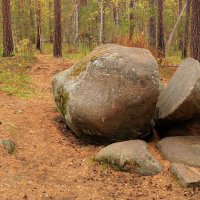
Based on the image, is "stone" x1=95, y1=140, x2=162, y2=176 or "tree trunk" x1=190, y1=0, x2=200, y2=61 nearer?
"stone" x1=95, y1=140, x2=162, y2=176

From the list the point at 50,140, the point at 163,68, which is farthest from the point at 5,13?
the point at 50,140

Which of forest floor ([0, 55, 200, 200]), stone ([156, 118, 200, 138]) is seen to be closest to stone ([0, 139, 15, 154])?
forest floor ([0, 55, 200, 200])

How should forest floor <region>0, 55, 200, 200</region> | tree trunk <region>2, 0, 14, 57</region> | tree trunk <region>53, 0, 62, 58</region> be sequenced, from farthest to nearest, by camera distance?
tree trunk <region>53, 0, 62, 58</region>, tree trunk <region>2, 0, 14, 57</region>, forest floor <region>0, 55, 200, 200</region>

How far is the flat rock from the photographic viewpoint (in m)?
5.93

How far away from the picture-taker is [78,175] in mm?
6312

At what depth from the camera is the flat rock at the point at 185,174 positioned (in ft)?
19.5

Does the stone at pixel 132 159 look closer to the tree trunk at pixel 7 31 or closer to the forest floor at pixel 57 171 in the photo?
the forest floor at pixel 57 171

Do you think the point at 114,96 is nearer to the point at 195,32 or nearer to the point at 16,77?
the point at 195,32

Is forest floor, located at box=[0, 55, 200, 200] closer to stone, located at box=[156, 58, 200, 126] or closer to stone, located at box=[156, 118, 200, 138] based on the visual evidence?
stone, located at box=[156, 118, 200, 138]

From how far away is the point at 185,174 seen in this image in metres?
6.13

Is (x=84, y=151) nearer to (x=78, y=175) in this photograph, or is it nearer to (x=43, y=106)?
(x=78, y=175)

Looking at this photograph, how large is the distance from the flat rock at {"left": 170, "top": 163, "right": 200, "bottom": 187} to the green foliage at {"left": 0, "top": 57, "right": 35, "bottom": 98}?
561cm

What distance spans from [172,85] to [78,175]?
10.9ft

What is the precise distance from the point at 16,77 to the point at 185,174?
7.96 metres
